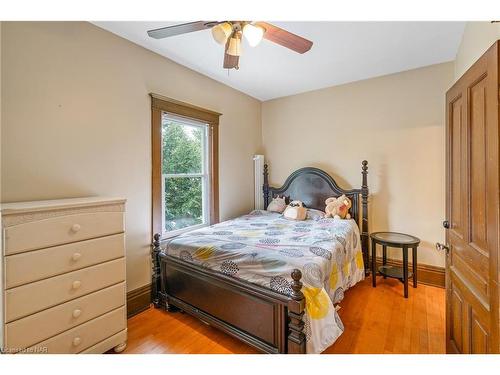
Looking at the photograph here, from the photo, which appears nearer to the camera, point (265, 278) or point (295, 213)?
point (265, 278)

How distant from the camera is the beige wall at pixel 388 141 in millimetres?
2842

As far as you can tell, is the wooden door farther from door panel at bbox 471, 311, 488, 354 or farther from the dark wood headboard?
the dark wood headboard

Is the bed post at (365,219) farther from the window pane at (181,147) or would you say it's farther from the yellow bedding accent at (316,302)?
the window pane at (181,147)

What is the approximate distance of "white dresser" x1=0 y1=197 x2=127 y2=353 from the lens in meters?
1.26

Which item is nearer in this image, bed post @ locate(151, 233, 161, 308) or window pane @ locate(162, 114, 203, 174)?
bed post @ locate(151, 233, 161, 308)

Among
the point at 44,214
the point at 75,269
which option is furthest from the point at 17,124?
the point at 75,269

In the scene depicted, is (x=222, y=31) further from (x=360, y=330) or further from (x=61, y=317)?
(x=360, y=330)

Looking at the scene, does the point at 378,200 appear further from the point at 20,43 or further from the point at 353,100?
the point at 20,43

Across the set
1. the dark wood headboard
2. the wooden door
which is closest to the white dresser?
the wooden door

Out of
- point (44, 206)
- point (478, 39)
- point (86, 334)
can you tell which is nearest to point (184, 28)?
point (44, 206)

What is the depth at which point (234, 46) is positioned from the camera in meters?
1.73

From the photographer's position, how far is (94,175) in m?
2.02

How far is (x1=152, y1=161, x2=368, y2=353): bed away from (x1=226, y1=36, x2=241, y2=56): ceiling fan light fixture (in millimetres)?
1543

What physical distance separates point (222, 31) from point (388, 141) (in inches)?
102
